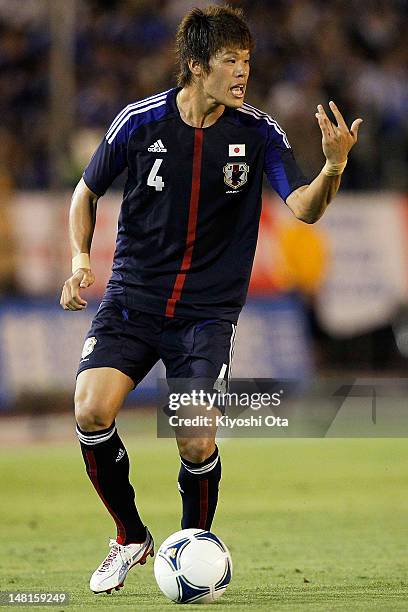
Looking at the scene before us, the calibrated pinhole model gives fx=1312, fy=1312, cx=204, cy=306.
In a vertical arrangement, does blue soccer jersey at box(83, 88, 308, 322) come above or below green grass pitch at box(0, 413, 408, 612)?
above

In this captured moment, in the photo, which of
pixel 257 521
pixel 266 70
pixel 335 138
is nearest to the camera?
pixel 335 138

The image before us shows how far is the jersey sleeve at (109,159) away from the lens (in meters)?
5.98

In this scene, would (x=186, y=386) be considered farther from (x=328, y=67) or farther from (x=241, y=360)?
(x=328, y=67)

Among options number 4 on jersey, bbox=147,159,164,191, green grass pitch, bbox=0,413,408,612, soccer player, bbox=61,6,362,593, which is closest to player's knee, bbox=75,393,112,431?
soccer player, bbox=61,6,362,593

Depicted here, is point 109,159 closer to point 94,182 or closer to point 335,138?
point 94,182

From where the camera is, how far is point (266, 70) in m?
18.4

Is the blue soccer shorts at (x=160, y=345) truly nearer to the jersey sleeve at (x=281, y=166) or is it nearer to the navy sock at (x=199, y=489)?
the navy sock at (x=199, y=489)

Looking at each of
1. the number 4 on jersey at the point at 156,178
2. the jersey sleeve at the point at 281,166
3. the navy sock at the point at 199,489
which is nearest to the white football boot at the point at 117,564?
the navy sock at the point at 199,489

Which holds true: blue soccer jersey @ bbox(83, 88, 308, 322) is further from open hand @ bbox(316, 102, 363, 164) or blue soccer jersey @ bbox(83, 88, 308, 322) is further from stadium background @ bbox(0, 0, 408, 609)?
stadium background @ bbox(0, 0, 408, 609)

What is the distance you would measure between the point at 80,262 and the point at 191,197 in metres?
0.58

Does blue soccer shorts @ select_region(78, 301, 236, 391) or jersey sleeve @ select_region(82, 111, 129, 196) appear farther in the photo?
jersey sleeve @ select_region(82, 111, 129, 196)

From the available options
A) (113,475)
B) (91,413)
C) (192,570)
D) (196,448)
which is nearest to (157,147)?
(91,413)

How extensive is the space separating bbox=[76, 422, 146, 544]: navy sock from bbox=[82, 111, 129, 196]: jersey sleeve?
1129 mm

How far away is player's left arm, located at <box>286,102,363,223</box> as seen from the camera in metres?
5.36
